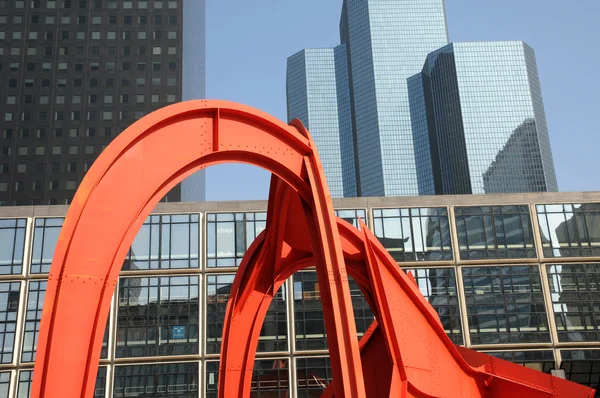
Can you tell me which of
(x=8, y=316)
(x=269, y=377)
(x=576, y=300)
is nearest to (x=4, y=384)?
(x=8, y=316)

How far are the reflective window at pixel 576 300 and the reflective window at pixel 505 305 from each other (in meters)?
0.92

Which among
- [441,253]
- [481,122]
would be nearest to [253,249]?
[441,253]

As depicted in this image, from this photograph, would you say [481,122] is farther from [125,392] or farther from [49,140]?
[125,392]

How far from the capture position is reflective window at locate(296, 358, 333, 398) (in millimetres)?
39000

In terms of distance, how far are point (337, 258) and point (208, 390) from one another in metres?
27.8

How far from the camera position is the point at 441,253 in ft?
137

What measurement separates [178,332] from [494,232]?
2002 cm

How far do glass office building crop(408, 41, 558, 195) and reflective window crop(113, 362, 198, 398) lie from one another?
109 m

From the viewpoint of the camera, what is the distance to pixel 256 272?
1792cm

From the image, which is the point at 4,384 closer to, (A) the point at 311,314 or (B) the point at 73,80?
(A) the point at 311,314

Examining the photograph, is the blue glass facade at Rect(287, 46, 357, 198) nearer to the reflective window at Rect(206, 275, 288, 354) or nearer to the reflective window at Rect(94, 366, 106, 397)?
the reflective window at Rect(206, 275, 288, 354)

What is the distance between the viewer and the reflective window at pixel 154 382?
38375mm

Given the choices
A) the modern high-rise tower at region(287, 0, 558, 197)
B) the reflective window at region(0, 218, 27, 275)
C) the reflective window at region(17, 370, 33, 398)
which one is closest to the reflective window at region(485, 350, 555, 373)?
the reflective window at region(17, 370, 33, 398)

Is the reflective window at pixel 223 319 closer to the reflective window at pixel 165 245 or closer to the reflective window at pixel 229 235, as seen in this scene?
the reflective window at pixel 229 235
